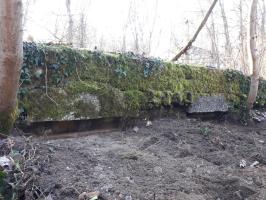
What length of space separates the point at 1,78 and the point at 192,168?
2321 millimetres

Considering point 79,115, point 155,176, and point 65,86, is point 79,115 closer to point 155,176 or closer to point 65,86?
point 65,86

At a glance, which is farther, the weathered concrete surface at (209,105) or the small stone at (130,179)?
the weathered concrete surface at (209,105)

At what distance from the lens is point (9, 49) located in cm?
329

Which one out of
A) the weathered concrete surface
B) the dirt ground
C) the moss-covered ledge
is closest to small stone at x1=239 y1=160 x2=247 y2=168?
the dirt ground

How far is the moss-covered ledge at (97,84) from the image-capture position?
438 centimetres

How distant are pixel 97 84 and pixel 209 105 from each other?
9.59 ft

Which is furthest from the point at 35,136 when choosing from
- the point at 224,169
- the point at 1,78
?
the point at 224,169

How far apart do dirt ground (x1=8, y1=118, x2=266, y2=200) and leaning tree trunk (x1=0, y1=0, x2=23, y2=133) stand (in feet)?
2.14

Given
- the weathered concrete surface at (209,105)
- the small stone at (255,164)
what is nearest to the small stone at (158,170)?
the small stone at (255,164)

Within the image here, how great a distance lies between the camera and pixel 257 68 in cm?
758

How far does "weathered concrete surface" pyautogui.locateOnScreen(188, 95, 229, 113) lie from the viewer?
6809 millimetres

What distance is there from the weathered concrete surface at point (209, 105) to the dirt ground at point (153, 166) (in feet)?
3.96

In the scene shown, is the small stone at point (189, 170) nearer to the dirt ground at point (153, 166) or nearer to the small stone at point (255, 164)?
the dirt ground at point (153, 166)

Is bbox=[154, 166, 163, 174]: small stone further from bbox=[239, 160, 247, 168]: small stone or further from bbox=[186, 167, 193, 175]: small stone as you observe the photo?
bbox=[239, 160, 247, 168]: small stone
